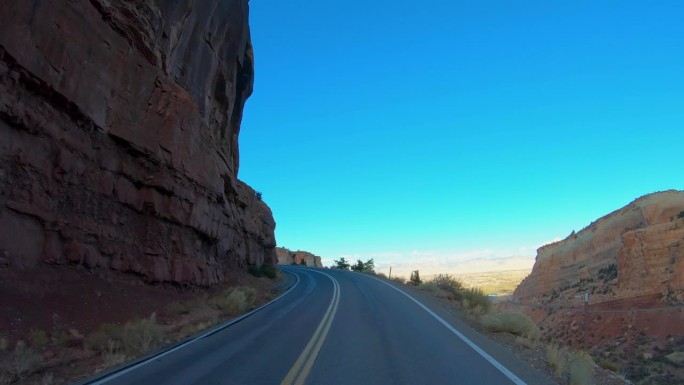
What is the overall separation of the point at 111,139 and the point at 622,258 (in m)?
51.7

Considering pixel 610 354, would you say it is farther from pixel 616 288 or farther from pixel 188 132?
pixel 188 132

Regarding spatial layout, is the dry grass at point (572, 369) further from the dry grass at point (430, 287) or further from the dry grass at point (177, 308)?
the dry grass at point (430, 287)

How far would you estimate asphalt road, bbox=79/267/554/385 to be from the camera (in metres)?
7.41

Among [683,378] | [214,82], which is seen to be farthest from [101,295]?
[683,378]

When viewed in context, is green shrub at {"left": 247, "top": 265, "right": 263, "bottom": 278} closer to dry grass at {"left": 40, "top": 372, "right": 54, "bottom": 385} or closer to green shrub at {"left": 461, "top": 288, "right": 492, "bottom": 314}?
green shrub at {"left": 461, "top": 288, "right": 492, "bottom": 314}

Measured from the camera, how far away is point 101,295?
13.4 metres

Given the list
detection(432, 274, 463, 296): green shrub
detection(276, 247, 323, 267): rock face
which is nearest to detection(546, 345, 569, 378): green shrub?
detection(432, 274, 463, 296): green shrub

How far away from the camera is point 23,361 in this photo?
8180mm

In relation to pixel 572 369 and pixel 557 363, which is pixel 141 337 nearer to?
pixel 557 363

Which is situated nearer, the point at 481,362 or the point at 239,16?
the point at 481,362

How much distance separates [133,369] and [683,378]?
83.9ft

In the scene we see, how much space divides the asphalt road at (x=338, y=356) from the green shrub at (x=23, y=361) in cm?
152

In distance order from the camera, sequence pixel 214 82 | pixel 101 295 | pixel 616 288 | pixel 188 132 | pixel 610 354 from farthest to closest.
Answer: pixel 616 288, pixel 610 354, pixel 214 82, pixel 188 132, pixel 101 295

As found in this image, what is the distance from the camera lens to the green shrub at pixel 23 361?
314 inches
